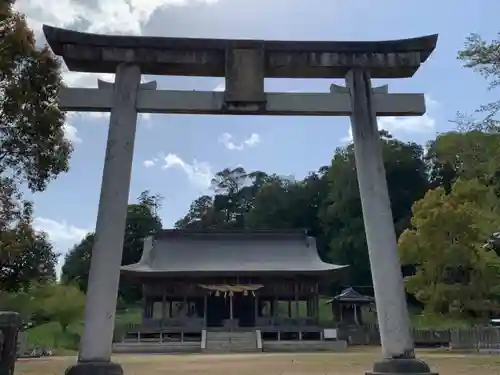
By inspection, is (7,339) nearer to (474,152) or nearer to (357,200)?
(474,152)

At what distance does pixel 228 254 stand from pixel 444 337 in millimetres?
12723

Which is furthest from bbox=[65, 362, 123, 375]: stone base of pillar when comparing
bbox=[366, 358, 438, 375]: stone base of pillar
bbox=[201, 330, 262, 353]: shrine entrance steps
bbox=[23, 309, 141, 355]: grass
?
bbox=[23, 309, 141, 355]: grass

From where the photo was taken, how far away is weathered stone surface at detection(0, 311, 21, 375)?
5371 millimetres

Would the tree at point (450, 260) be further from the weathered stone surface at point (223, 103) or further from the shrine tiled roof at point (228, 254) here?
the weathered stone surface at point (223, 103)

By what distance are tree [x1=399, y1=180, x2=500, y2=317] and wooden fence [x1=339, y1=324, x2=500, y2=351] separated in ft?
4.97

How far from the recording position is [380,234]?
8242 millimetres

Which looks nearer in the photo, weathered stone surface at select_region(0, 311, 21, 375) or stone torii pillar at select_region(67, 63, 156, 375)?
weathered stone surface at select_region(0, 311, 21, 375)

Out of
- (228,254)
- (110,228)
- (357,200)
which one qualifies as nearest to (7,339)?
(110,228)

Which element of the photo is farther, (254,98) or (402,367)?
(254,98)

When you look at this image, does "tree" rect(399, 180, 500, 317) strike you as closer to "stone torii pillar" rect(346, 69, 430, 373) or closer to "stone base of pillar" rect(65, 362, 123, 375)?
"stone torii pillar" rect(346, 69, 430, 373)

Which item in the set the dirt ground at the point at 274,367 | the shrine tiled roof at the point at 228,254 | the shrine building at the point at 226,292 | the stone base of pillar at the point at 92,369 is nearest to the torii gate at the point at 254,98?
the stone base of pillar at the point at 92,369

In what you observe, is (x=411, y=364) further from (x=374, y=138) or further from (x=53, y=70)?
(x=53, y=70)

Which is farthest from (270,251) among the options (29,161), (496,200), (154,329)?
(29,161)

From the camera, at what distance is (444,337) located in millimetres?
29641
